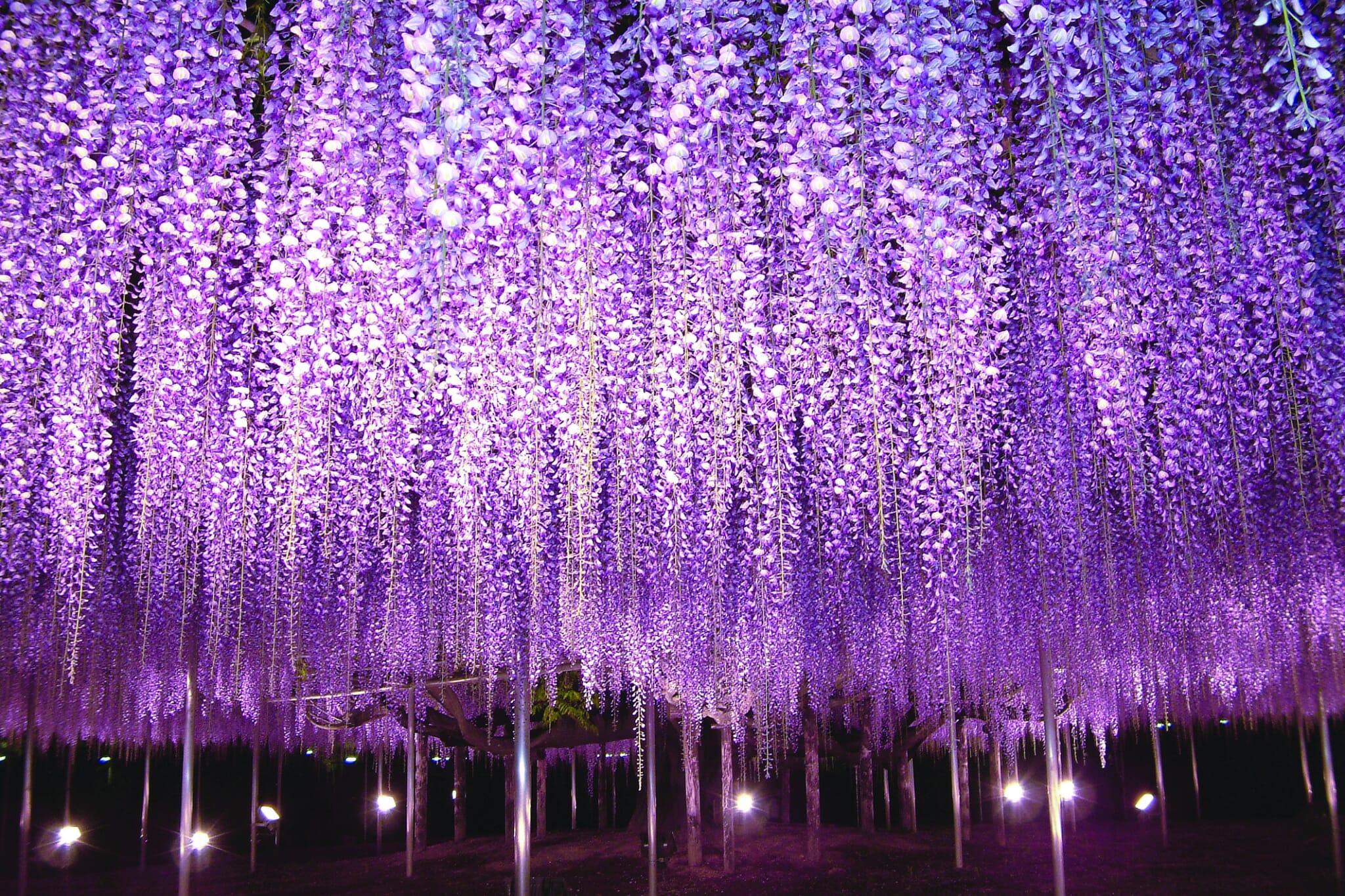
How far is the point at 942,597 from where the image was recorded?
540 centimetres

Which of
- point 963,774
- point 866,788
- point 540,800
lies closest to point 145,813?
point 540,800

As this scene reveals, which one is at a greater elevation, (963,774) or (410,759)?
(410,759)

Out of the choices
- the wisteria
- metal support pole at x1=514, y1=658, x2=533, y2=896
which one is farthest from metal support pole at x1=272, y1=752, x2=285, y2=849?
the wisteria

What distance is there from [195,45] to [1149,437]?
4.87 meters

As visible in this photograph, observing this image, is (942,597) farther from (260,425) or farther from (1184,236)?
(260,425)

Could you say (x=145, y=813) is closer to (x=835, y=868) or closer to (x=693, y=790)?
(x=693, y=790)

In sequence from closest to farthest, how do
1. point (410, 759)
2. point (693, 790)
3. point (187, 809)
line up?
point (187, 809) → point (693, 790) → point (410, 759)

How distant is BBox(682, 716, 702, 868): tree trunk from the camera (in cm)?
970

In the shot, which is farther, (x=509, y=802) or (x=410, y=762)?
(x=509, y=802)

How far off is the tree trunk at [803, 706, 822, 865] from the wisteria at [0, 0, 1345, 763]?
5.30 meters

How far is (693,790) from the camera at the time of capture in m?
9.99

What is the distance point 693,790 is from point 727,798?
0.45m

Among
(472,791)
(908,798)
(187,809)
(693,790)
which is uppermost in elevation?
(187,809)

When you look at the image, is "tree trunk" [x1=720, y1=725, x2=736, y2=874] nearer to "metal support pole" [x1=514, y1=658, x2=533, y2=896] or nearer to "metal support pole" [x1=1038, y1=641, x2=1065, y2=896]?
"metal support pole" [x1=1038, y1=641, x2=1065, y2=896]
